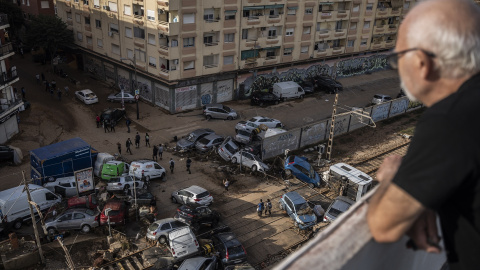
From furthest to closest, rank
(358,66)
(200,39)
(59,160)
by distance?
(358,66) → (200,39) → (59,160)

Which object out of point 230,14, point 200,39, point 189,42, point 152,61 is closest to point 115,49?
point 152,61

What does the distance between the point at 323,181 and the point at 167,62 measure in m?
19.8

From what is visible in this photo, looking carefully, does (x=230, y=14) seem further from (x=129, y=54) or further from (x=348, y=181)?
(x=348, y=181)

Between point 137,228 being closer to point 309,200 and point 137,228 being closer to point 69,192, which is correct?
point 69,192

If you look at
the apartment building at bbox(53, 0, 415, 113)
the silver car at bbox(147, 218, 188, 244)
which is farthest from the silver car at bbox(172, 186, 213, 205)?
the apartment building at bbox(53, 0, 415, 113)

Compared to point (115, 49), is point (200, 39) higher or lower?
higher

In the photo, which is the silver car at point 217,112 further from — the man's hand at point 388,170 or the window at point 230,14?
the man's hand at point 388,170

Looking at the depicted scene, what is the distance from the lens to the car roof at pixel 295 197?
27.1 meters

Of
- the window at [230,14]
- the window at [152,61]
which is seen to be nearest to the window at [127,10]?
the window at [152,61]

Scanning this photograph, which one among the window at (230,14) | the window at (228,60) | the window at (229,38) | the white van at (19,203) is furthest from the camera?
the window at (228,60)

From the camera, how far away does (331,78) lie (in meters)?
56.5

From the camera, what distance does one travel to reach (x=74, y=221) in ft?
80.8

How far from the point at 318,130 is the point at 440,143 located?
36532mm

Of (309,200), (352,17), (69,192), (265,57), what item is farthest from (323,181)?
(352,17)
